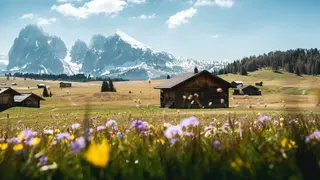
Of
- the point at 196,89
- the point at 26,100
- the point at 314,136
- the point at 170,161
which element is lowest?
the point at 26,100

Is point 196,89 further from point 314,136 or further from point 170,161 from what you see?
point 170,161

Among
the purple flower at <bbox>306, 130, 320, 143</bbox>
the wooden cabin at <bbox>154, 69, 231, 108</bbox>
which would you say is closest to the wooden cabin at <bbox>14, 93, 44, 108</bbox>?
the wooden cabin at <bbox>154, 69, 231, 108</bbox>

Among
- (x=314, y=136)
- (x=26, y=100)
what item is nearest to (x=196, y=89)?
(x=26, y=100)

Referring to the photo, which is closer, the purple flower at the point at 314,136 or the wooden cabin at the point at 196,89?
the purple flower at the point at 314,136

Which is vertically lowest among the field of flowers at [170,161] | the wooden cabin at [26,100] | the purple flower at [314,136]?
the wooden cabin at [26,100]

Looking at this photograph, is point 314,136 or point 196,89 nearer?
point 314,136

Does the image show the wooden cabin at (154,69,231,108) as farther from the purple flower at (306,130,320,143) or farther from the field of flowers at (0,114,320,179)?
the field of flowers at (0,114,320,179)

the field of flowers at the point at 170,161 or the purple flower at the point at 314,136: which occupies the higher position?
the purple flower at the point at 314,136

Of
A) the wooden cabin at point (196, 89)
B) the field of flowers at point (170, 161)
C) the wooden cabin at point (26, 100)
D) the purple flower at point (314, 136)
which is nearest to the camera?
the field of flowers at point (170, 161)

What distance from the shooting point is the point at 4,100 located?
72.4 m

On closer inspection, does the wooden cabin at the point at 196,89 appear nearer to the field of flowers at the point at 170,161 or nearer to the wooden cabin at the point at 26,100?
the wooden cabin at the point at 26,100

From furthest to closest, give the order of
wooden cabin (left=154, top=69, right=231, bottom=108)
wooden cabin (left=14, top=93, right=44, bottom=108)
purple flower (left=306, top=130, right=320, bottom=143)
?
wooden cabin (left=14, top=93, right=44, bottom=108) < wooden cabin (left=154, top=69, right=231, bottom=108) < purple flower (left=306, top=130, right=320, bottom=143)

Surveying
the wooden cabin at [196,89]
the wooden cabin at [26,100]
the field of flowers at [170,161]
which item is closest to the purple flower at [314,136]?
the field of flowers at [170,161]

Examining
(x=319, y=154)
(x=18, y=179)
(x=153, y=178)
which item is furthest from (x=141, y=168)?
(x=319, y=154)
